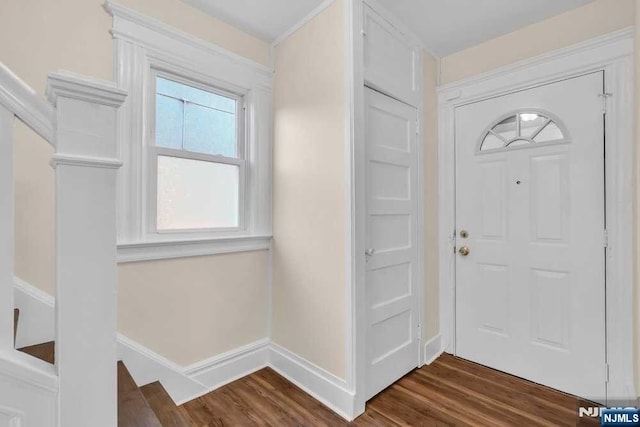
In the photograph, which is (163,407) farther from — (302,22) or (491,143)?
(491,143)

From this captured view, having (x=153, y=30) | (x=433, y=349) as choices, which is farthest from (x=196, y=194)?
(x=433, y=349)

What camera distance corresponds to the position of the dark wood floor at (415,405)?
67.1 inches

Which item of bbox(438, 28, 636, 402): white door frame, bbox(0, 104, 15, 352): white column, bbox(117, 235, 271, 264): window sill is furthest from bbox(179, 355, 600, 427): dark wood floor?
bbox(0, 104, 15, 352): white column

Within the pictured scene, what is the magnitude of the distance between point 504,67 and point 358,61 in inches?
47.7

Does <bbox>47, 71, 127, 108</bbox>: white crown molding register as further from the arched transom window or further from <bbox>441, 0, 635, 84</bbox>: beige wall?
<bbox>441, 0, 635, 84</bbox>: beige wall

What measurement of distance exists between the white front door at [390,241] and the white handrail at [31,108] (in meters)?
1.52

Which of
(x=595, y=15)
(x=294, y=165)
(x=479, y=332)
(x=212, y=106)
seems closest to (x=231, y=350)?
(x=294, y=165)

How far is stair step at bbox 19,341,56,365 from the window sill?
1.52 feet

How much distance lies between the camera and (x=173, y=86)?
194 cm

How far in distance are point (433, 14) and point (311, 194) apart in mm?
1481

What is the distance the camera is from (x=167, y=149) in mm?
1894

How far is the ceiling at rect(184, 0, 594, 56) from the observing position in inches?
76.0

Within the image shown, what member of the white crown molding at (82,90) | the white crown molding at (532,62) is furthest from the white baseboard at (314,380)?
the white crown molding at (532,62)

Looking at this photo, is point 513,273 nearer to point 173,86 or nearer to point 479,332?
point 479,332
